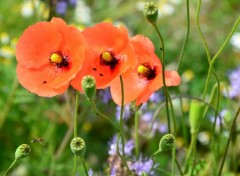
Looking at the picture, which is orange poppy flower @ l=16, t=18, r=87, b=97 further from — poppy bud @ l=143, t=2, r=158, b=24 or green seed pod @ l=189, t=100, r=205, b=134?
green seed pod @ l=189, t=100, r=205, b=134

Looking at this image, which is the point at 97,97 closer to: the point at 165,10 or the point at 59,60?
the point at 59,60

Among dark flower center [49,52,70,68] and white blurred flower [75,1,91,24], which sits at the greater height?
white blurred flower [75,1,91,24]

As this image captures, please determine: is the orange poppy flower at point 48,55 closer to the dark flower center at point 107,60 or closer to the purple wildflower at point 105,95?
the dark flower center at point 107,60

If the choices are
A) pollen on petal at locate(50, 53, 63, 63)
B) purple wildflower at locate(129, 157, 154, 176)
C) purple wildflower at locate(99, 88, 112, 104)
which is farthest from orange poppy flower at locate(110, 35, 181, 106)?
purple wildflower at locate(99, 88, 112, 104)

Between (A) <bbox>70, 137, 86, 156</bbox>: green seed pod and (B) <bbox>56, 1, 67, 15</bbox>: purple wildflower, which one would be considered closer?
(A) <bbox>70, 137, 86, 156</bbox>: green seed pod

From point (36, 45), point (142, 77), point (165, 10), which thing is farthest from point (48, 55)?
point (165, 10)

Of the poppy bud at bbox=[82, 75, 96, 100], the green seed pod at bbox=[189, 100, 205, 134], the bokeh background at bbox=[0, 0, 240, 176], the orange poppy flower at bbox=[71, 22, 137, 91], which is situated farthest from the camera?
the bokeh background at bbox=[0, 0, 240, 176]
